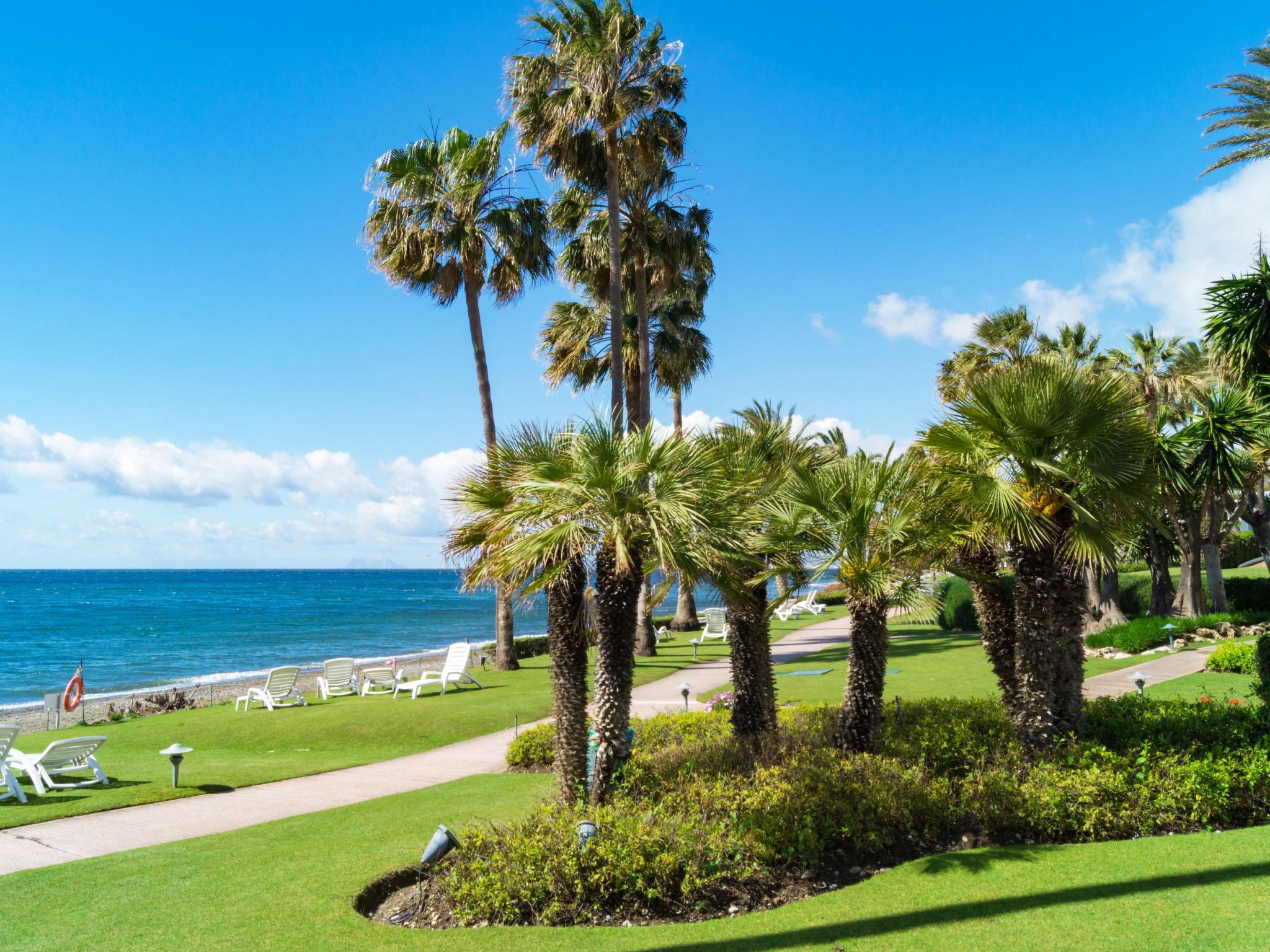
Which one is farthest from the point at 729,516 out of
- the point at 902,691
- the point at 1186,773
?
the point at 902,691

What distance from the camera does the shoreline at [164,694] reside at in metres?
20.6

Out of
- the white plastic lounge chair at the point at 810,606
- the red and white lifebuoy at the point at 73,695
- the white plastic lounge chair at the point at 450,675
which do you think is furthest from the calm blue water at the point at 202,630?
the white plastic lounge chair at the point at 810,606

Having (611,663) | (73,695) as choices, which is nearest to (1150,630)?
(611,663)

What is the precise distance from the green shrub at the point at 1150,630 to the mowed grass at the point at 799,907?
14.7 m

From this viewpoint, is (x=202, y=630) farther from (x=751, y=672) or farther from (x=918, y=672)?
(x=751, y=672)

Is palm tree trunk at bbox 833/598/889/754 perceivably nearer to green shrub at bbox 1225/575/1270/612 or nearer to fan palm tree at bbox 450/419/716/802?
fan palm tree at bbox 450/419/716/802

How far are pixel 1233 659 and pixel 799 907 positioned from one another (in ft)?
47.5

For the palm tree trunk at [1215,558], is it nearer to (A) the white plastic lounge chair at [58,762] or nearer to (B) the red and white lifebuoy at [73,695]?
(A) the white plastic lounge chair at [58,762]

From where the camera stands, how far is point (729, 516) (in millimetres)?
8430

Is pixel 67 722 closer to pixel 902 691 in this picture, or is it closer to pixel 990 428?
pixel 902 691

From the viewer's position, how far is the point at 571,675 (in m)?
7.92

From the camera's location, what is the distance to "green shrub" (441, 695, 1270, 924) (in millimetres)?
6348

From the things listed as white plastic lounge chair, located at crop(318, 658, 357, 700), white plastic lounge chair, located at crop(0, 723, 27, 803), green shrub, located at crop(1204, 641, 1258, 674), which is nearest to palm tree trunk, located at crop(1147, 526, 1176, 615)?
green shrub, located at crop(1204, 641, 1258, 674)

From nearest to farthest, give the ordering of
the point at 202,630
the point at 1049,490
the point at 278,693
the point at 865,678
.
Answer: the point at 1049,490, the point at 865,678, the point at 278,693, the point at 202,630
